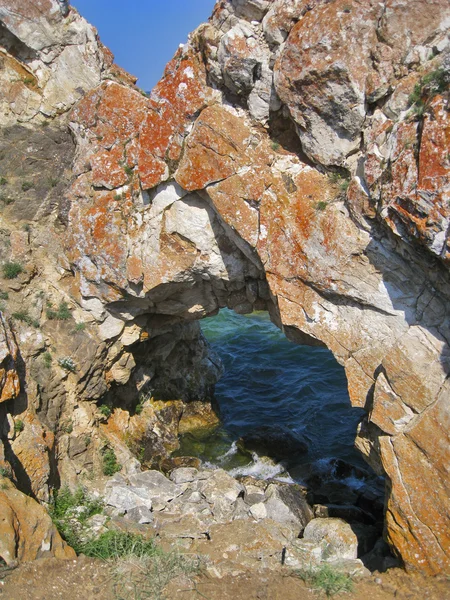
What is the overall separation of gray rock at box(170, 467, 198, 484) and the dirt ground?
457 cm

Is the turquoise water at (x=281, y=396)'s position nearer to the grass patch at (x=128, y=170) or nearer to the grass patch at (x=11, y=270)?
the grass patch at (x=11, y=270)

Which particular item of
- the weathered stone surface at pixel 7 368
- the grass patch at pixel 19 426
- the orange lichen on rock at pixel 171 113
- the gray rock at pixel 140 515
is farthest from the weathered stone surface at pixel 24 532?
the orange lichen on rock at pixel 171 113

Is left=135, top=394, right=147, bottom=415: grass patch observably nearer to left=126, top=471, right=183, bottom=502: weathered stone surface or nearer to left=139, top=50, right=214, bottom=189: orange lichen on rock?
left=126, top=471, right=183, bottom=502: weathered stone surface

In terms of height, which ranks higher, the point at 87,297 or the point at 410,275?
the point at 410,275

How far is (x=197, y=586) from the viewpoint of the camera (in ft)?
32.7

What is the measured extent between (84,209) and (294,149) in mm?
6578

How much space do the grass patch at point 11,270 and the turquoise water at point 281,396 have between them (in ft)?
30.9

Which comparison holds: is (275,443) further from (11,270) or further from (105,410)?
(11,270)

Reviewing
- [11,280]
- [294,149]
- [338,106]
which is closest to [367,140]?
[338,106]

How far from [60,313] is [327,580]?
33.9ft

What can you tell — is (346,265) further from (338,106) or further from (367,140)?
(338,106)

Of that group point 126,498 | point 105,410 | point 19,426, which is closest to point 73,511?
point 126,498

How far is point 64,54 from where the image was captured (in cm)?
1623

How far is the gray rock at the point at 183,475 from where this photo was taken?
1483 centimetres
